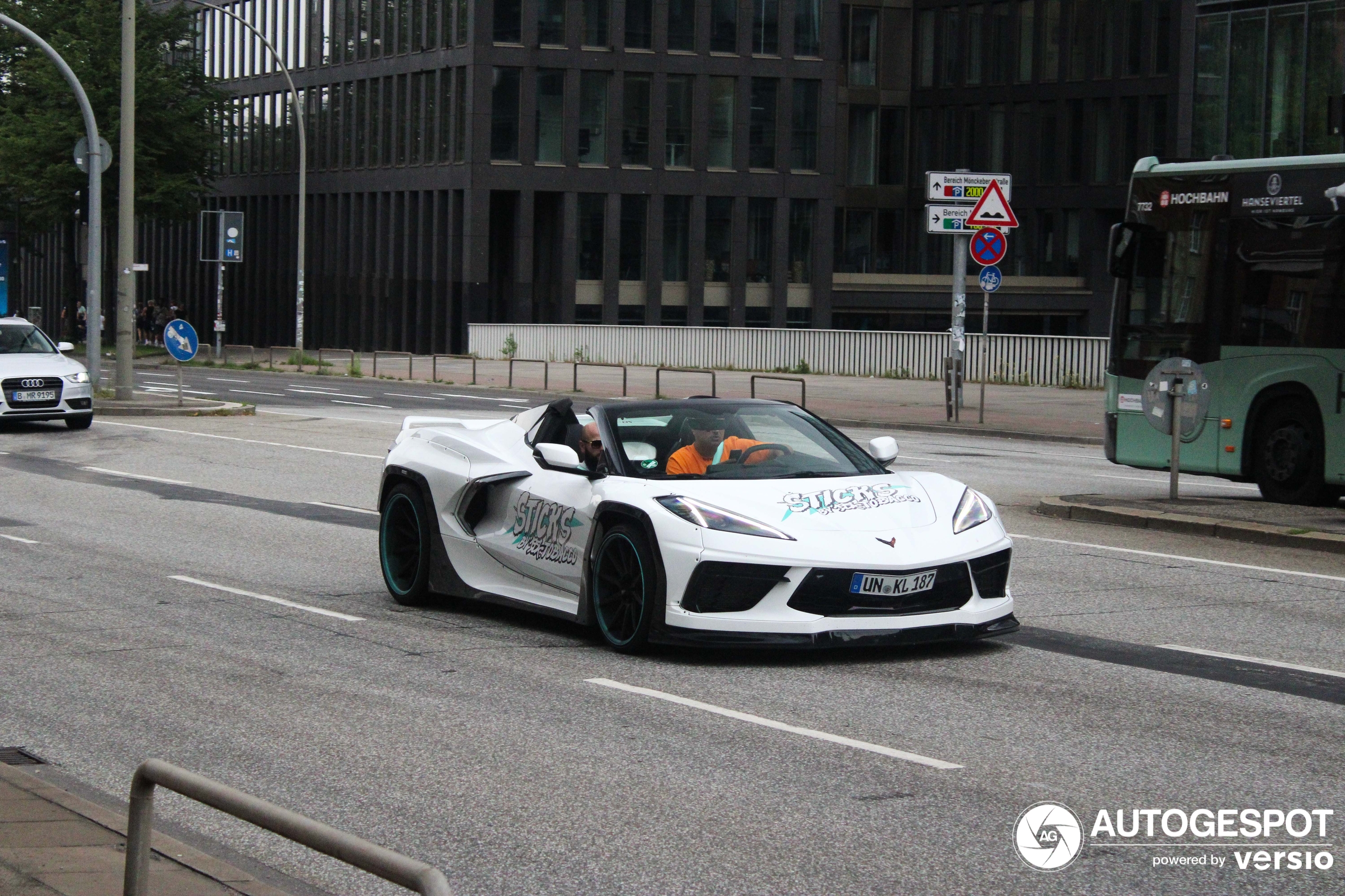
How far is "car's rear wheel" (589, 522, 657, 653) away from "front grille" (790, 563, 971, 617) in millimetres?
737

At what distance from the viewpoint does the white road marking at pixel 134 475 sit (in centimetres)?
1960

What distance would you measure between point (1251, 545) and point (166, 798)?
32.6 ft

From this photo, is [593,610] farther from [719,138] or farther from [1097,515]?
[719,138]

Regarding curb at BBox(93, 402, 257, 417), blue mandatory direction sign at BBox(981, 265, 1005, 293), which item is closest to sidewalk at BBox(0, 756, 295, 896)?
curb at BBox(93, 402, 257, 417)

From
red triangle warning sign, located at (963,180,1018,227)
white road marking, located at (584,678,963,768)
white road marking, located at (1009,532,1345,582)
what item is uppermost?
red triangle warning sign, located at (963,180,1018,227)

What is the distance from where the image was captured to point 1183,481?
68.7 ft

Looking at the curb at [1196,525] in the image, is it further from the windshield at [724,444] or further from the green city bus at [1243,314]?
the windshield at [724,444]

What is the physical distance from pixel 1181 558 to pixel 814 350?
35.6 m

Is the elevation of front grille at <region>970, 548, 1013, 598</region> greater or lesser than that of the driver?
lesser

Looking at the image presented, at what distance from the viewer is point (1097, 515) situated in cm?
1609

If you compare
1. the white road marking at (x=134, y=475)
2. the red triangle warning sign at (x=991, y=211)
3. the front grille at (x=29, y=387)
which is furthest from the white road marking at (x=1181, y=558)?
the front grille at (x=29, y=387)

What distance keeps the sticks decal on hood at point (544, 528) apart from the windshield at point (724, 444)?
44cm

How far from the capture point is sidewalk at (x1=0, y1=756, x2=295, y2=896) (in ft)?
16.9

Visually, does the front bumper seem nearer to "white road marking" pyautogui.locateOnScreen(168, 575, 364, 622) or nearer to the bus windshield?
"white road marking" pyautogui.locateOnScreen(168, 575, 364, 622)
